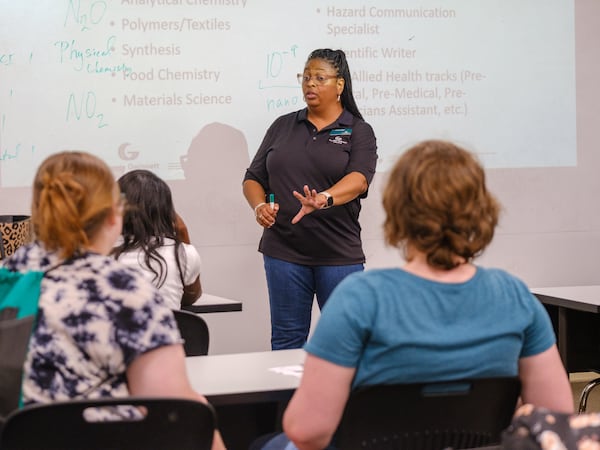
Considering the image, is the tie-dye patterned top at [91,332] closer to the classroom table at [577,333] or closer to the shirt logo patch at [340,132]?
the shirt logo patch at [340,132]

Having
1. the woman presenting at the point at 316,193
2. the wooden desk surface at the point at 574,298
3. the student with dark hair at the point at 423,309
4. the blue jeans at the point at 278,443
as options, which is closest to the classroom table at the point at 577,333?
the wooden desk surface at the point at 574,298

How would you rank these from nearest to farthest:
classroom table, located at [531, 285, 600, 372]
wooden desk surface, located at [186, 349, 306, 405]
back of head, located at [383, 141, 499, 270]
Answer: back of head, located at [383, 141, 499, 270], wooden desk surface, located at [186, 349, 306, 405], classroom table, located at [531, 285, 600, 372]

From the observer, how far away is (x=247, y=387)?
6.22 ft

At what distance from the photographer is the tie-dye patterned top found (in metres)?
1.51

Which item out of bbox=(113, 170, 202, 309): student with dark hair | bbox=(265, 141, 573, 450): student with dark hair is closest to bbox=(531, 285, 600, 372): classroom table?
bbox=(113, 170, 202, 309): student with dark hair

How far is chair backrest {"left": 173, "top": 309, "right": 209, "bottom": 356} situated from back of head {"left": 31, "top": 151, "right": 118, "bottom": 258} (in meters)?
0.78

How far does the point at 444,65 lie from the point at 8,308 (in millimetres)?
3497

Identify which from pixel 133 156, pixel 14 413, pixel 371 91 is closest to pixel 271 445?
pixel 14 413

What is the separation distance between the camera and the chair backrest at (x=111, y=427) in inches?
56.6

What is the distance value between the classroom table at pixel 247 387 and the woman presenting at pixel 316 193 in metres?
1.20

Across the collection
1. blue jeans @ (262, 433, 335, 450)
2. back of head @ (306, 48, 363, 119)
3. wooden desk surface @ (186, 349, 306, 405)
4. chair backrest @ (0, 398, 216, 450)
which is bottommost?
blue jeans @ (262, 433, 335, 450)

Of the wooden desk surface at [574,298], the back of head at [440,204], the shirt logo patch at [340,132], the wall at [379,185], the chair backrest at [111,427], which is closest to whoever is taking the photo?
the chair backrest at [111,427]

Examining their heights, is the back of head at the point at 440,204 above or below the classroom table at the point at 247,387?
above

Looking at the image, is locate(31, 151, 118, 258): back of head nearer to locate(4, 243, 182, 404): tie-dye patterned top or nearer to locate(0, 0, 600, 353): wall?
locate(4, 243, 182, 404): tie-dye patterned top
